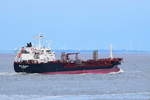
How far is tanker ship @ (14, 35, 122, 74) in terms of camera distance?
90.7 metres

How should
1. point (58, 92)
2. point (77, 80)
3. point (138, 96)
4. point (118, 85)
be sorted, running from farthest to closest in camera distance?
1. point (77, 80)
2. point (118, 85)
3. point (58, 92)
4. point (138, 96)

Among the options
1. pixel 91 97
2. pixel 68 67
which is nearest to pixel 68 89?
pixel 91 97

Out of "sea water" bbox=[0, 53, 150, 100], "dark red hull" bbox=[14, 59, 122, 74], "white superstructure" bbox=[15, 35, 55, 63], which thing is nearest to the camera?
"sea water" bbox=[0, 53, 150, 100]

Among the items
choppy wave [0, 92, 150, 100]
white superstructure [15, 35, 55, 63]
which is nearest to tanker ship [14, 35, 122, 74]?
white superstructure [15, 35, 55, 63]

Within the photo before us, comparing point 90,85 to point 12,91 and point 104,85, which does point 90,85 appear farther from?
point 12,91

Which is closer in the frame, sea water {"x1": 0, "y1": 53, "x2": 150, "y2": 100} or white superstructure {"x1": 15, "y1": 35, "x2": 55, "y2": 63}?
sea water {"x1": 0, "y1": 53, "x2": 150, "y2": 100}

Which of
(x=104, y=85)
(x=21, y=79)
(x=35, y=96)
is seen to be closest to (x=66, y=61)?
(x=21, y=79)

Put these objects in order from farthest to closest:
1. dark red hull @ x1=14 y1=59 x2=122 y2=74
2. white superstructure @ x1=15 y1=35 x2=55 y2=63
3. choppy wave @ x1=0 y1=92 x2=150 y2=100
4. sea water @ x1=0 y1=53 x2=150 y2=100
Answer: white superstructure @ x1=15 y1=35 x2=55 y2=63 → dark red hull @ x1=14 y1=59 x2=122 y2=74 → sea water @ x1=0 y1=53 x2=150 y2=100 → choppy wave @ x1=0 y1=92 x2=150 y2=100

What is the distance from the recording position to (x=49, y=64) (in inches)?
3546

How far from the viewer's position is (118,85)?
70.4 meters

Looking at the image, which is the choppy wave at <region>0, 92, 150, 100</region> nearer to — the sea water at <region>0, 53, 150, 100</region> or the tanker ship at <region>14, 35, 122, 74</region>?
the sea water at <region>0, 53, 150, 100</region>

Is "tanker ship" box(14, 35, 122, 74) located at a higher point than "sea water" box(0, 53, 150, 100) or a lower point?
higher

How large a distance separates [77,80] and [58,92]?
683 inches

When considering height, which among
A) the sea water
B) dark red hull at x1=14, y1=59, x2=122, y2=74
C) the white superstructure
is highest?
the white superstructure
